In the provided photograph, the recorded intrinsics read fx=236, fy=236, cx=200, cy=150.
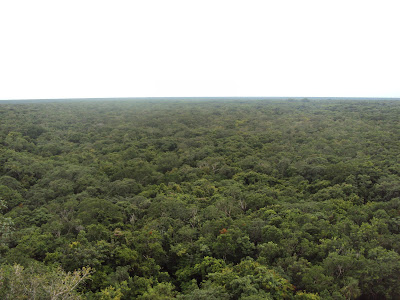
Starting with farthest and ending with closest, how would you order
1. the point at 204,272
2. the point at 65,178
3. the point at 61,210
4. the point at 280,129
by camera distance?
1. the point at 280,129
2. the point at 65,178
3. the point at 61,210
4. the point at 204,272

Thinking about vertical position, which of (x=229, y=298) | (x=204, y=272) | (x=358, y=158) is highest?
(x=358, y=158)

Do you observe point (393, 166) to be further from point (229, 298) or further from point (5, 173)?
point (5, 173)

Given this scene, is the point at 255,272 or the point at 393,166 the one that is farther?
the point at 393,166

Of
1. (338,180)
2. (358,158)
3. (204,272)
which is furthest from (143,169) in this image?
(358,158)

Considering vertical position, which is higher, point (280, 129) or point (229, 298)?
point (280, 129)

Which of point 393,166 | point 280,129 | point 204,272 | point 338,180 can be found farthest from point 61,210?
point 280,129

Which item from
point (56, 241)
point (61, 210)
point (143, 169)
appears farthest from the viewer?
point (143, 169)
